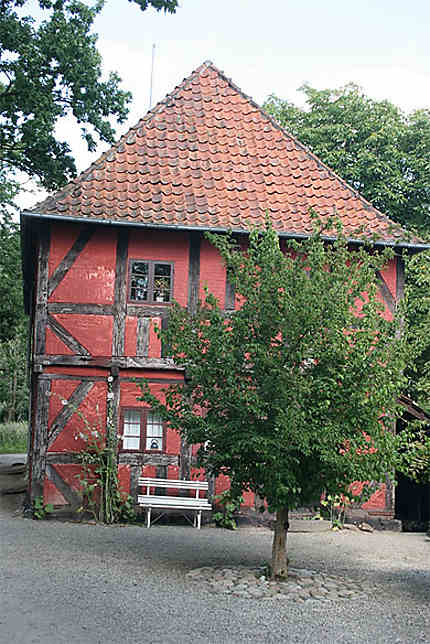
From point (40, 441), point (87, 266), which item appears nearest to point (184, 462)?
point (40, 441)

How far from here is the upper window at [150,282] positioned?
48.0 ft

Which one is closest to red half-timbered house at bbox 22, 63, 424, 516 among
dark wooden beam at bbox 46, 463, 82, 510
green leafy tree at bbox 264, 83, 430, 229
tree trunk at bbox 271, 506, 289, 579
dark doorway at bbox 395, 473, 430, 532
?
dark wooden beam at bbox 46, 463, 82, 510

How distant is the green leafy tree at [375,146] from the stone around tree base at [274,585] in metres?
14.1

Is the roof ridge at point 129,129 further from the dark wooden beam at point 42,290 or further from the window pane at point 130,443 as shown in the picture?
the window pane at point 130,443

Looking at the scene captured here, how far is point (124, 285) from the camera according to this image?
1452 centimetres

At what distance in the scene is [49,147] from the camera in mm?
19062

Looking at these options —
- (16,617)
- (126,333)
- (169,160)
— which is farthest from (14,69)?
(16,617)

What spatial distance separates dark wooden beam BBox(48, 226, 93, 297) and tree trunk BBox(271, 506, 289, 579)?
640 centimetres

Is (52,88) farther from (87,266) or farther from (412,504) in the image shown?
(412,504)

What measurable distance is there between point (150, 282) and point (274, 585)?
6751 millimetres

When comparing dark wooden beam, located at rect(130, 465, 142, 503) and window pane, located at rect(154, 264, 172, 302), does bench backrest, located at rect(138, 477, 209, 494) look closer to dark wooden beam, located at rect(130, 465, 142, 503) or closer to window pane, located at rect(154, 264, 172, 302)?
dark wooden beam, located at rect(130, 465, 142, 503)

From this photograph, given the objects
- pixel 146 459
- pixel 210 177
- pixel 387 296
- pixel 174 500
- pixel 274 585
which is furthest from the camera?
pixel 210 177

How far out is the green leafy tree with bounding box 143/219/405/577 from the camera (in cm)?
912

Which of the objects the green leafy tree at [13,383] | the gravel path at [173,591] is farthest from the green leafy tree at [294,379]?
the green leafy tree at [13,383]
